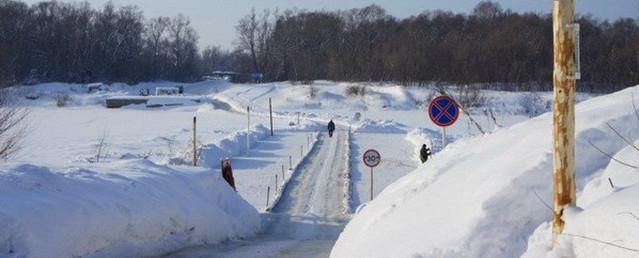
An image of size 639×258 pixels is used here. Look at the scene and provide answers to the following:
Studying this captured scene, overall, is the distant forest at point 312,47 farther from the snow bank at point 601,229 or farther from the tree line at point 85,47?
the snow bank at point 601,229

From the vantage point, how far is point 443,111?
15875mm

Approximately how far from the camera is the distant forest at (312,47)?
4390 inches

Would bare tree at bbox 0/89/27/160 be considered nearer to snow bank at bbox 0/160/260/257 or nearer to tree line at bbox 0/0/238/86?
snow bank at bbox 0/160/260/257

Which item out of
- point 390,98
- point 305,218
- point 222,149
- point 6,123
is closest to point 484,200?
point 305,218

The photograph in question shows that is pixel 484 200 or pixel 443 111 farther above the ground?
pixel 443 111

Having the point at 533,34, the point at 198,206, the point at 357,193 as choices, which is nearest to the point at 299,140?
the point at 357,193

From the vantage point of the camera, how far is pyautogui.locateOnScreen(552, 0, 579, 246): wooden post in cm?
538

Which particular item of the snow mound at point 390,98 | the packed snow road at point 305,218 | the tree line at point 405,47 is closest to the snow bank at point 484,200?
the packed snow road at point 305,218

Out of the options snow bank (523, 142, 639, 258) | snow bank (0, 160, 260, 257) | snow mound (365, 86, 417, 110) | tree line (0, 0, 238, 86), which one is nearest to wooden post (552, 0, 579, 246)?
snow bank (523, 142, 639, 258)

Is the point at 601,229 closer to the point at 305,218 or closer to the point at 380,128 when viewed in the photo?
the point at 305,218

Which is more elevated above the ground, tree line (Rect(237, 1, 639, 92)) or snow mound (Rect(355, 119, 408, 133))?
tree line (Rect(237, 1, 639, 92))

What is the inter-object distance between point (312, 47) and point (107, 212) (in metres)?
144

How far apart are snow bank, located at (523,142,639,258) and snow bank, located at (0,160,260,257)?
19.2 ft

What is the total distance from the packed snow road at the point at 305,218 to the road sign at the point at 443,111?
3.37m
